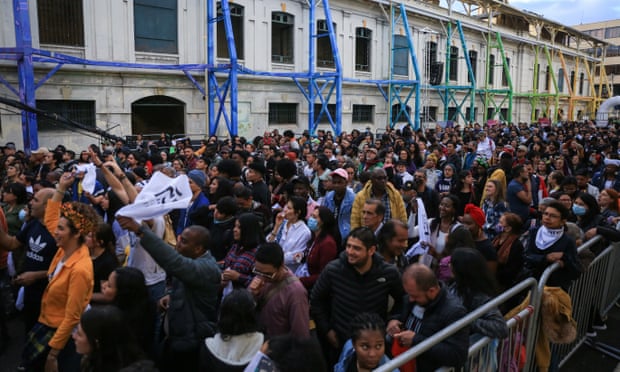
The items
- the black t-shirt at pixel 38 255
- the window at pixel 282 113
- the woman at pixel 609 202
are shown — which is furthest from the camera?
the window at pixel 282 113

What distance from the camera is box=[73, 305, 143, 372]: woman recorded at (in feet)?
8.52

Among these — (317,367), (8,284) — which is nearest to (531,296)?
(317,367)

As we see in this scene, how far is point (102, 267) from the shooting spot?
3.69 meters

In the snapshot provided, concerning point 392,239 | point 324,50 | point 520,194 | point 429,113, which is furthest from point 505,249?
point 429,113

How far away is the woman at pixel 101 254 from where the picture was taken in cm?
367

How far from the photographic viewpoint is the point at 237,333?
9.02ft

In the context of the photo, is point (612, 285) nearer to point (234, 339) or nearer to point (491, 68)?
point (234, 339)

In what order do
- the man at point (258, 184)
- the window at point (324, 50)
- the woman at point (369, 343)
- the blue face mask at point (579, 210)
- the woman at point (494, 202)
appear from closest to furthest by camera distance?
the woman at point (369, 343)
the blue face mask at point (579, 210)
the woman at point (494, 202)
the man at point (258, 184)
the window at point (324, 50)

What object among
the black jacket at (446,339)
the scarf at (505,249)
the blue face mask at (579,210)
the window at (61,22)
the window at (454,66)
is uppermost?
the window at (454,66)

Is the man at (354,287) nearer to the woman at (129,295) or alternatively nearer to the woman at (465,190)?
the woman at (129,295)

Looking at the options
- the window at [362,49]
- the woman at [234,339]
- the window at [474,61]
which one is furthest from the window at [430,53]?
the woman at [234,339]

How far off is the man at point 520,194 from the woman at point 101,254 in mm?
5269

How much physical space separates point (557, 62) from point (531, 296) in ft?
142

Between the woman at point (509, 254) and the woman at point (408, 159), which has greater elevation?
the woman at point (408, 159)
